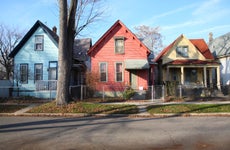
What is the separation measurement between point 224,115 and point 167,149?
7780mm

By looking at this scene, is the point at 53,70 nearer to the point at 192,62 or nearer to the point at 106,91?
the point at 106,91

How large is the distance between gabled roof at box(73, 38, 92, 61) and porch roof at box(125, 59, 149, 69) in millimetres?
7585

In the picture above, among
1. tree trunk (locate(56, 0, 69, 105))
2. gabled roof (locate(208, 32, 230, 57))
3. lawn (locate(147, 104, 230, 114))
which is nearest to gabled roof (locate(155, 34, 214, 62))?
gabled roof (locate(208, 32, 230, 57))

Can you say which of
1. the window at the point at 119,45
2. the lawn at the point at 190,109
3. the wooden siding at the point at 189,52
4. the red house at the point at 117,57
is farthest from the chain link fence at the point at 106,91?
the lawn at the point at 190,109

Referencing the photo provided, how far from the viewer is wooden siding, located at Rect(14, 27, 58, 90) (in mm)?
22344

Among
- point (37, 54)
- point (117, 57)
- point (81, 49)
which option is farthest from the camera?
point (81, 49)

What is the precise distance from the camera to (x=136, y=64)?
2088 cm

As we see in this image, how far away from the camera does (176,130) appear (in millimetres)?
8352

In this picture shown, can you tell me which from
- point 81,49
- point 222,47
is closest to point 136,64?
point 81,49

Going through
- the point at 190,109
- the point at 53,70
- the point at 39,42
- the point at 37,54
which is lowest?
the point at 190,109

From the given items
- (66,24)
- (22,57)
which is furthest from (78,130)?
(22,57)

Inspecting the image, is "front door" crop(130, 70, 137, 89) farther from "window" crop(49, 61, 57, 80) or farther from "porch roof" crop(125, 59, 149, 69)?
"window" crop(49, 61, 57, 80)

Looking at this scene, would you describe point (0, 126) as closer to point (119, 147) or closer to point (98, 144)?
point (98, 144)

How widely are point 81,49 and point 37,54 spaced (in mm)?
8092
